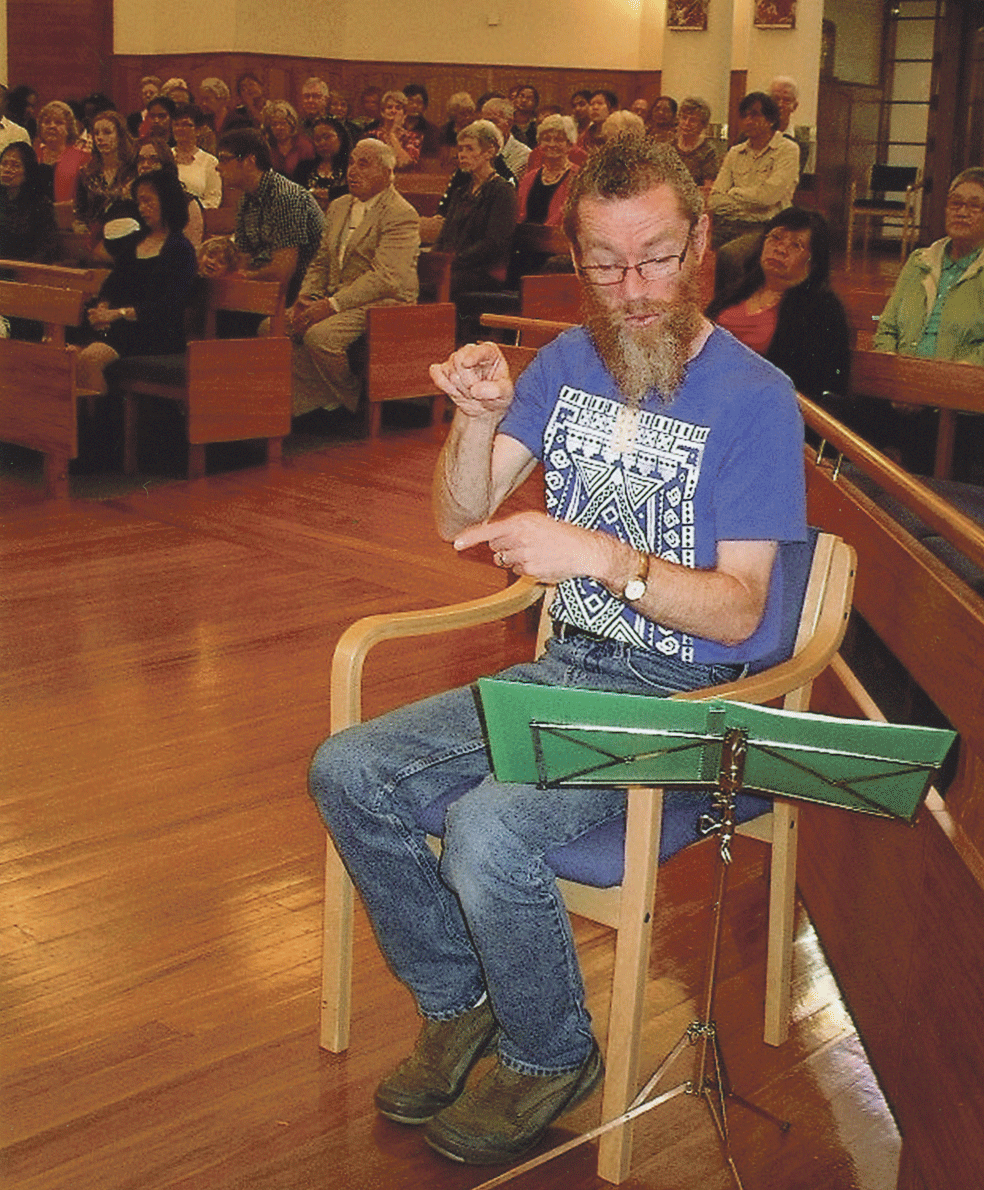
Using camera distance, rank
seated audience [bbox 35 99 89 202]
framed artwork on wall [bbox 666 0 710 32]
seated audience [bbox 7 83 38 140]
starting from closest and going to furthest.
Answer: seated audience [bbox 35 99 89 202], seated audience [bbox 7 83 38 140], framed artwork on wall [bbox 666 0 710 32]

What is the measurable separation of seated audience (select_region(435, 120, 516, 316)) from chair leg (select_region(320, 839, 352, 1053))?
19.7 feet

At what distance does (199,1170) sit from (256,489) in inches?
170

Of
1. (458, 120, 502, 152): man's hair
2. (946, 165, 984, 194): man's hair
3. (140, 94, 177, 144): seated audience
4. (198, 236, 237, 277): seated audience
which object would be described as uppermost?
Answer: (140, 94, 177, 144): seated audience

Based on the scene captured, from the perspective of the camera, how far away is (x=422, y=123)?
14508 mm

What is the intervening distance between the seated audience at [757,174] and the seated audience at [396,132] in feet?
9.35

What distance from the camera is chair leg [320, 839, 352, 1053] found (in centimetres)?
248

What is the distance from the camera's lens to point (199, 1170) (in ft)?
7.31

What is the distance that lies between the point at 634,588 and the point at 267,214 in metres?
6.01

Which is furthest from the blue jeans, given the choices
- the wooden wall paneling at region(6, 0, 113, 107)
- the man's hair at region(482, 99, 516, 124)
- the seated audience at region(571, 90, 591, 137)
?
the wooden wall paneling at region(6, 0, 113, 107)

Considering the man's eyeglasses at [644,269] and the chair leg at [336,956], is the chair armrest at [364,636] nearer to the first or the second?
the chair leg at [336,956]

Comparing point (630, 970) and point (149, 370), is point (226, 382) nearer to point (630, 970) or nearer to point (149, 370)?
point (149, 370)

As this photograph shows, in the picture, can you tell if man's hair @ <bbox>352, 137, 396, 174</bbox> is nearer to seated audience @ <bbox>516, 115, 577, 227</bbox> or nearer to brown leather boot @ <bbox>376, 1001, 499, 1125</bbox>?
seated audience @ <bbox>516, 115, 577, 227</bbox>

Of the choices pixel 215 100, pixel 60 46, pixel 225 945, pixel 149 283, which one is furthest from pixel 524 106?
pixel 225 945

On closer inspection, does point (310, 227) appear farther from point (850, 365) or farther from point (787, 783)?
point (787, 783)
